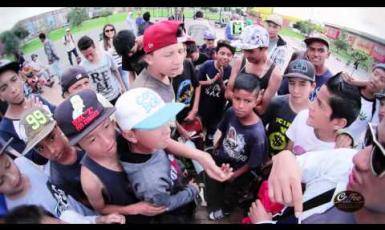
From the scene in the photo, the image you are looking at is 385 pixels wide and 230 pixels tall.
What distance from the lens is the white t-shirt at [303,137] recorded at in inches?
39.7

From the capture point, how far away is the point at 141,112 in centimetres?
82

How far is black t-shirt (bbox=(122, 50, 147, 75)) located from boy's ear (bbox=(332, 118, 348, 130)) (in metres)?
0.72

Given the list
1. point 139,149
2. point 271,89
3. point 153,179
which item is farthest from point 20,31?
point 271,89

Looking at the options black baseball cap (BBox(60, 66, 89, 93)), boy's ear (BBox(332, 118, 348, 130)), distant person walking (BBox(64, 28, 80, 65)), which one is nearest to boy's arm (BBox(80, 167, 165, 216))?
black baseball cap (BBox(60, 66, 89, 93))

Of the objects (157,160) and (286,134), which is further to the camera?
(286,134)

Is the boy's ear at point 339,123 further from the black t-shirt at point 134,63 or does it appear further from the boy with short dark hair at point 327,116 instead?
the black t-shirt at point 134,63

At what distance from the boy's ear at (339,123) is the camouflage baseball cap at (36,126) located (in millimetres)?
925

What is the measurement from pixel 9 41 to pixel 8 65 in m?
0.11

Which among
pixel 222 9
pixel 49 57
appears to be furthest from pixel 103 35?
pixel 222 9

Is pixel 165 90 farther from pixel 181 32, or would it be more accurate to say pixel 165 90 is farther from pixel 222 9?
pixel 222 9

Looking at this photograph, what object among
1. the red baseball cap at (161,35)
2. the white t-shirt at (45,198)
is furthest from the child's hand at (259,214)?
the red baseball cap at (161,35)

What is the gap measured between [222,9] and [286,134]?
53 centimetres
